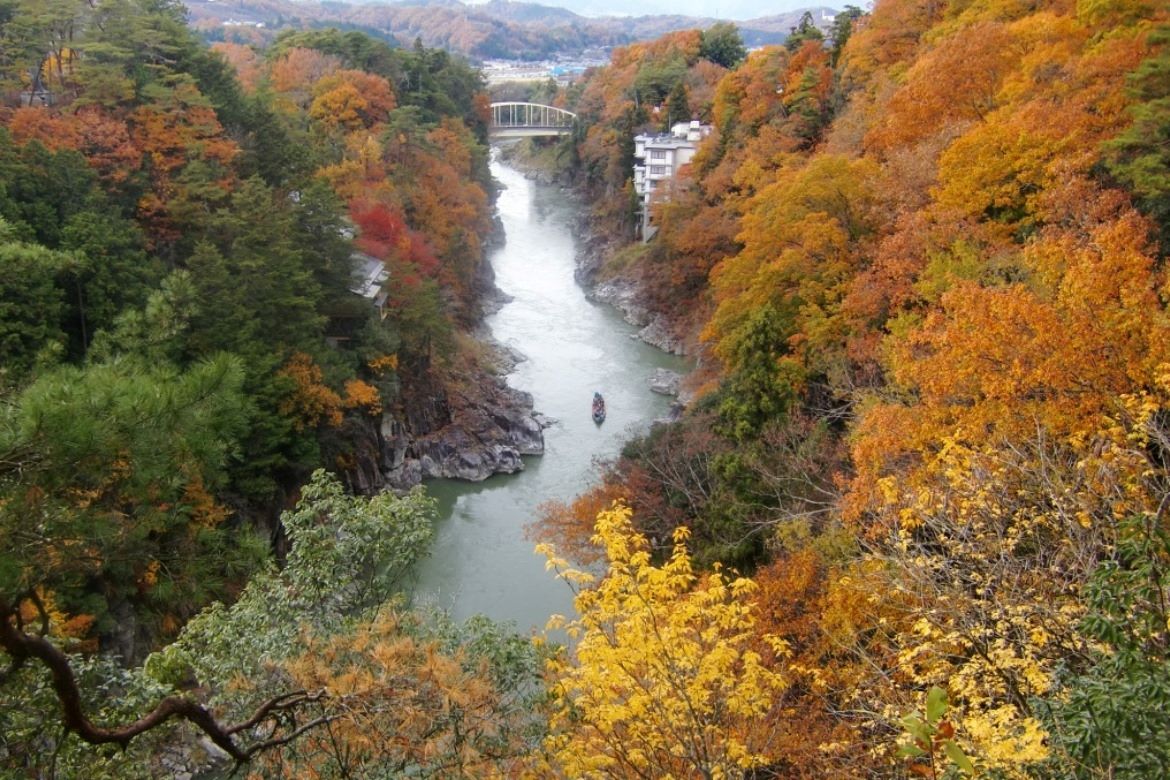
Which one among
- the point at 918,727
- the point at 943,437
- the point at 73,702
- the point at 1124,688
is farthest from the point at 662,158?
the point at 918,727

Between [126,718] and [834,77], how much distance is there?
23.7 meters

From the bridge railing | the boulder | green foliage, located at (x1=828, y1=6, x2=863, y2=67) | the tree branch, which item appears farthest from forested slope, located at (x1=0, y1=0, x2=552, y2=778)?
the bridge railing

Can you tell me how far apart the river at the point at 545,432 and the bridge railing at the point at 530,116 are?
53.5 ft

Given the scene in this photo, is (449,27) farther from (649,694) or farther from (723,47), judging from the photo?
(649,694)

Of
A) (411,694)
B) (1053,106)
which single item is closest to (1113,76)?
(1053,106)

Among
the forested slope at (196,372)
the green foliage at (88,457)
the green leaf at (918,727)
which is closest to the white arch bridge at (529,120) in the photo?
the forested slope at (196,372)

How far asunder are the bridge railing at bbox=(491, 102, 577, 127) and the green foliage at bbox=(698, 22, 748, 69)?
430 inches

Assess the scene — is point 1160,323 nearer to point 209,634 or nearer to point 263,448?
point 209,634

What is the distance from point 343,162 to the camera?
21.7 meters

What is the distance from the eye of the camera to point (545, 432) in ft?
63.1

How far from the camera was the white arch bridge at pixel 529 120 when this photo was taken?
48.3 meters

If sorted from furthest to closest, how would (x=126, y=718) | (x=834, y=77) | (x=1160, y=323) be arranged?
(x=834, y=77) < (x=1160, y=323) < (x=126, y=718)

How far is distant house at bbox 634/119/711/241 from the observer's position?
30.7 meters

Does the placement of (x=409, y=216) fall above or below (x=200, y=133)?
below
